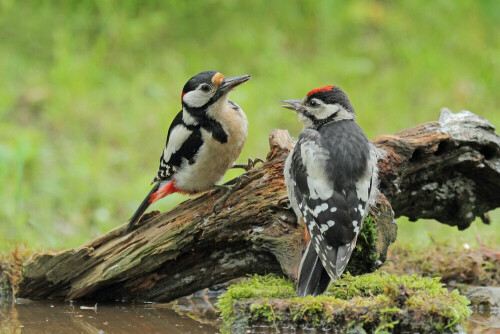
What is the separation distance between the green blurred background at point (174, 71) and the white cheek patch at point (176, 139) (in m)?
2.46

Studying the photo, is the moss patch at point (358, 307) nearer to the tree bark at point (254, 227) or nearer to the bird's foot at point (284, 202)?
the tree bark at point (254, 227)

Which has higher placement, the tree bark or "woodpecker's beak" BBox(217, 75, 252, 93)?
"woodpecker's beak" BBox(217, 75, 252, 93)

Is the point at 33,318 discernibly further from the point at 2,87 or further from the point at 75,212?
the point at 2,87

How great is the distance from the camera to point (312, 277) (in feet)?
14.6

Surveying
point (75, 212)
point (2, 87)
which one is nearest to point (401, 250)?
point (75, 212)

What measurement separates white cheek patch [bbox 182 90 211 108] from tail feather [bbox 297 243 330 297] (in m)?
1.50

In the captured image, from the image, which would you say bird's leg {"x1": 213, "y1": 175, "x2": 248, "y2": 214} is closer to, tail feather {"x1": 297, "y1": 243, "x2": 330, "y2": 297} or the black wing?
the black wing

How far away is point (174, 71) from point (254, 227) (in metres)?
5.57

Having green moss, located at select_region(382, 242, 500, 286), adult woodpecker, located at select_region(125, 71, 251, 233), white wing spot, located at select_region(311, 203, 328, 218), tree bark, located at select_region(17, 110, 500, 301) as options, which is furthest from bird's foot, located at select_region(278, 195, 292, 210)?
green moss, located at select_region(382, 242, 500, 286)

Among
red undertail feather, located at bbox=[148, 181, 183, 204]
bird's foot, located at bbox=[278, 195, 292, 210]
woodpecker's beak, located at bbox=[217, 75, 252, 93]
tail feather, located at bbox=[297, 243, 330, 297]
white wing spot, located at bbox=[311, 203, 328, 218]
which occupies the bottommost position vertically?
tail feather, located at bbox=[297, 243, 330, 297]

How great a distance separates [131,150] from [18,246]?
10.5 feet

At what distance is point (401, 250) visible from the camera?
609 centimetres

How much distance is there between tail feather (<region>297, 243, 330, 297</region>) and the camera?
4434 mm

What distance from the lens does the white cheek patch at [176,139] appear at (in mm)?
5465
